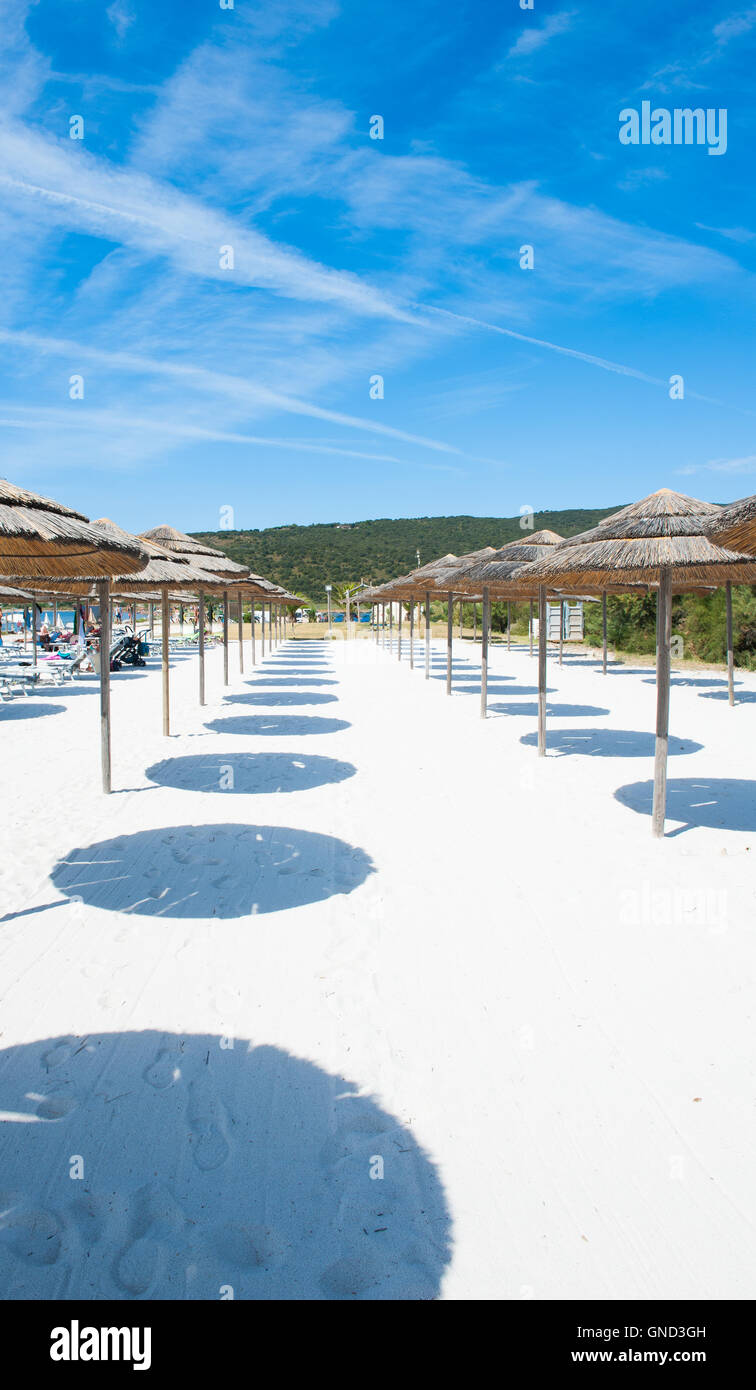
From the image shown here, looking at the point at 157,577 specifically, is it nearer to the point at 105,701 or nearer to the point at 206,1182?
the point at 105,701

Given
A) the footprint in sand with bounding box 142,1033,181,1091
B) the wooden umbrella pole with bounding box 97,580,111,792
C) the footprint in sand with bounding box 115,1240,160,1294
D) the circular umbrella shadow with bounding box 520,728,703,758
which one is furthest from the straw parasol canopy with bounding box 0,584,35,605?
the footprint in sand with bounding box 115,1240,160,1294

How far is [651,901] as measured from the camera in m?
4.41

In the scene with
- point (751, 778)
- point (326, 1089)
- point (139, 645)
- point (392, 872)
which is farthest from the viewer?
point (139, 645)

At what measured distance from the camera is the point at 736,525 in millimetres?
4551

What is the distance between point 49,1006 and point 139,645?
22.1 m

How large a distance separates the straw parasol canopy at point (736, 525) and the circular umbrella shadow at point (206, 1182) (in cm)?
365

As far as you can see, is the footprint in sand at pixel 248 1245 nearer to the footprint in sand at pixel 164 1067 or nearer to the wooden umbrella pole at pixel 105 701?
the footprint in sand at pixel 164 1067

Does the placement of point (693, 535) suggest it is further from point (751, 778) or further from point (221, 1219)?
point (221, 1219)

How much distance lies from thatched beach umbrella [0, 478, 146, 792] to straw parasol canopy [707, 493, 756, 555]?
3.94m

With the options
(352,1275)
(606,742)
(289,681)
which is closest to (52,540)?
(352,1275)

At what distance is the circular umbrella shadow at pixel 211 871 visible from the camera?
4418 mm

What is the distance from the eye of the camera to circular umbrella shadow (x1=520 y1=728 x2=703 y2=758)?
9188 mm

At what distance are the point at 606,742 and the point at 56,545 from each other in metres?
7.27
